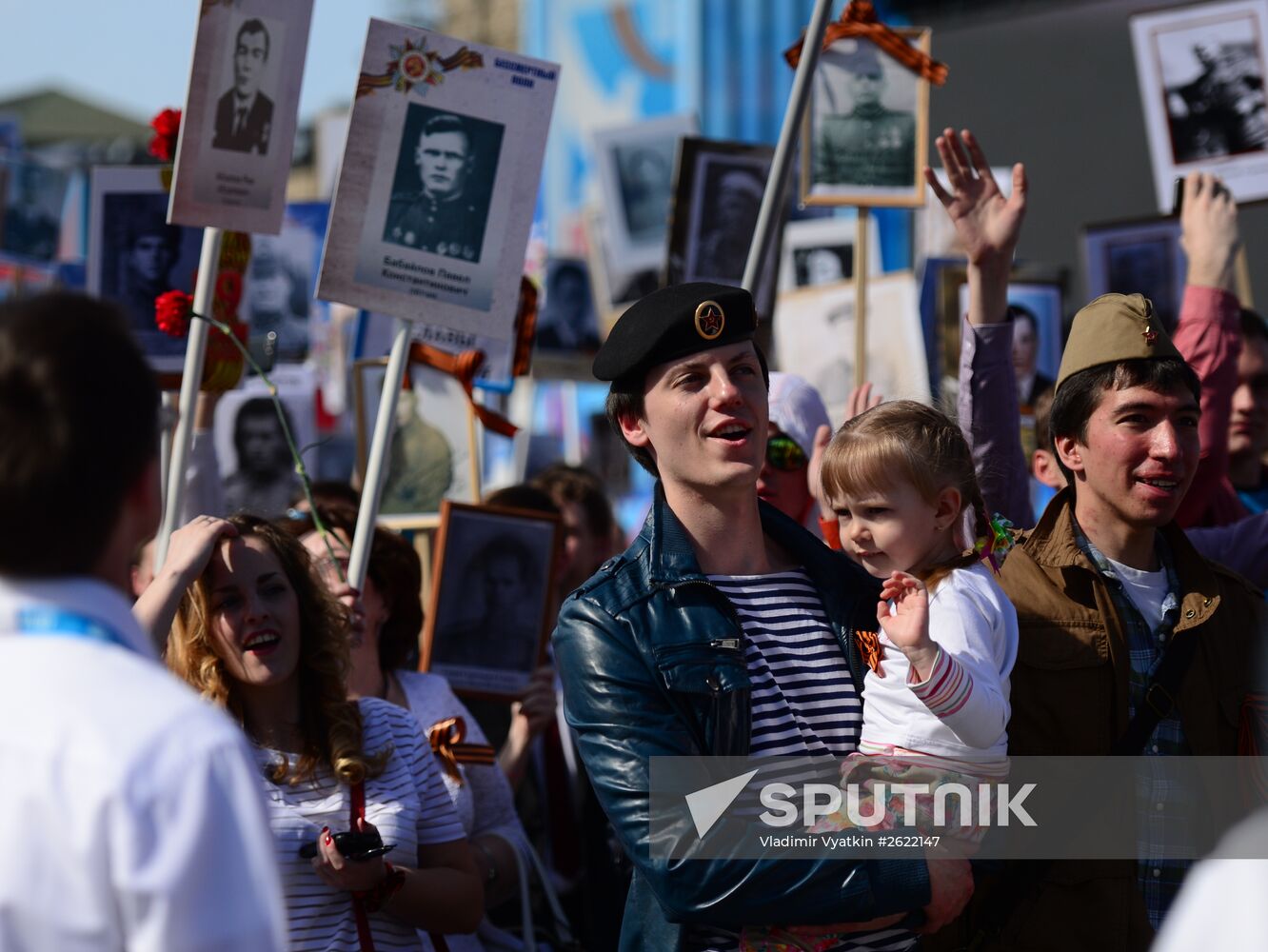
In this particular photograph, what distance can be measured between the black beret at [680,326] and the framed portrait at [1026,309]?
3099mm

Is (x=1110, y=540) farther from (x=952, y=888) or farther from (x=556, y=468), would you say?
(x=556, y=468)

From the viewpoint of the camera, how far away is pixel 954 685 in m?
2.34

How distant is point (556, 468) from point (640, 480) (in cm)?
678

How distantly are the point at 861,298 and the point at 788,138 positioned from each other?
0.87 meters

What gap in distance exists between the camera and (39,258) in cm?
782

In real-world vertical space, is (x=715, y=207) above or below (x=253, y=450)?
above

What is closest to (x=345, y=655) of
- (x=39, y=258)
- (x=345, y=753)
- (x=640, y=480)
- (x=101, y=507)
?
(x=345, y=753)

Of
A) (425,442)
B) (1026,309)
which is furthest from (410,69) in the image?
(1026,309)

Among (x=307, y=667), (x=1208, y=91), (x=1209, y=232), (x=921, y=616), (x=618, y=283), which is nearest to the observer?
(x=921, y=616)

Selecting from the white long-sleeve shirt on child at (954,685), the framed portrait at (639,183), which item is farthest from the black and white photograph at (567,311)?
the white long-sleeve shirt on child at (954,685)

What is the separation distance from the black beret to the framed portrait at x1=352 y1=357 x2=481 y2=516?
250 cm

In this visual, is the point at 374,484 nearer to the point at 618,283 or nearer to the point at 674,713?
the point at 674,713

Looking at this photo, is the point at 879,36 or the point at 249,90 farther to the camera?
the point at 879,36

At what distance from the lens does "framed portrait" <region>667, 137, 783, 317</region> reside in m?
5.64
